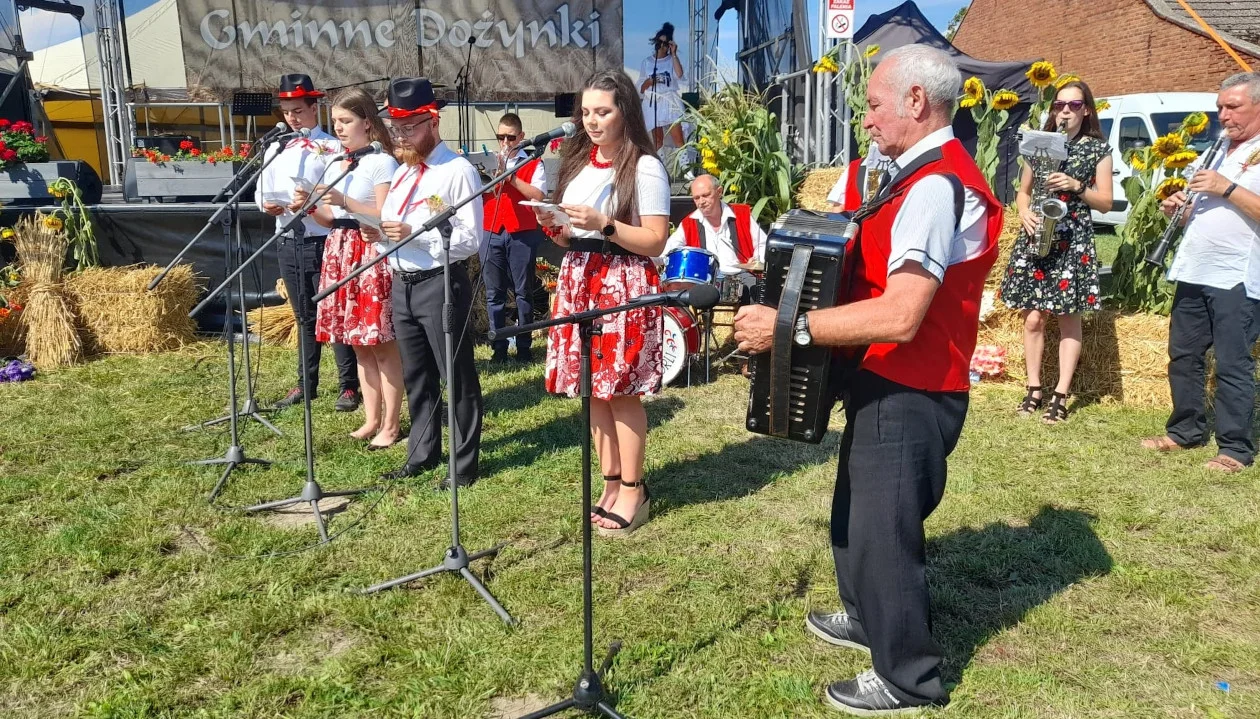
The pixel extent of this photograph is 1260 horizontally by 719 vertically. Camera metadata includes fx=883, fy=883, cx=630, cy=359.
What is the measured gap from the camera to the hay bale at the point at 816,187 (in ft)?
26.5

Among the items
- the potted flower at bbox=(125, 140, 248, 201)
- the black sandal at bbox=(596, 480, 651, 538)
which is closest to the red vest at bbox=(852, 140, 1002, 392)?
the black sandal at bbox=(596, 480, 651, 538)

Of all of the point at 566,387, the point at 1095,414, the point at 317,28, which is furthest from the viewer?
the point at 317,28

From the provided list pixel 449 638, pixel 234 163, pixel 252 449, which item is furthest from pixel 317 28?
pixel 449 638

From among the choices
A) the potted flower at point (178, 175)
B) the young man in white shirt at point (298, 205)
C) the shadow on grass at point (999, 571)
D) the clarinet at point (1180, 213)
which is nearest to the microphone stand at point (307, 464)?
the young man in white shirt at point (298, 205)

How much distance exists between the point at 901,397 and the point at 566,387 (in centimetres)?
178

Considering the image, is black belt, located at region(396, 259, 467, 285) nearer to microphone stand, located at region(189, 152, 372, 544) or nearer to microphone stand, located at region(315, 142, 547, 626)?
microphone stand, located at region(189, 152, 372, 544)

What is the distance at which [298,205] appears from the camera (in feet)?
15.1

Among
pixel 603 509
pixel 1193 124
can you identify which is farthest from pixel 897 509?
pixel 1193 124

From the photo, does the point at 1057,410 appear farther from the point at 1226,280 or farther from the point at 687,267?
the point at 687,267

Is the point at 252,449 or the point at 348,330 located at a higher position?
the point at 348,330

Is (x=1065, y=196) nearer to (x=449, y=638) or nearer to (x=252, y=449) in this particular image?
(x=449, y=638)

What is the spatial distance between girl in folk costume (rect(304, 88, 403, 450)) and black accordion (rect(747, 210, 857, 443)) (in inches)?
103

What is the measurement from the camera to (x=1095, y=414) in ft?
19.3

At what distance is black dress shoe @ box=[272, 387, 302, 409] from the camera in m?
6.13
